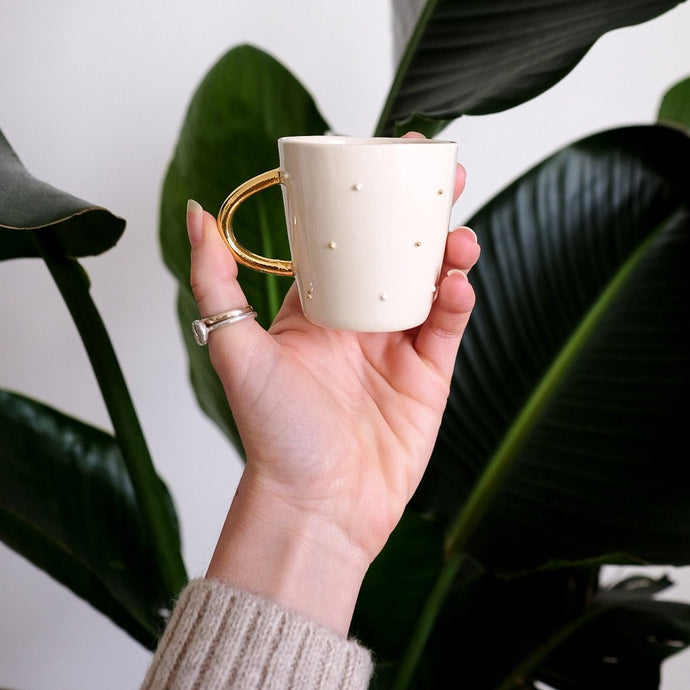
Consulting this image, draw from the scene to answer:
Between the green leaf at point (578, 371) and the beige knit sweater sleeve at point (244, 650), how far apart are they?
0.89 ft

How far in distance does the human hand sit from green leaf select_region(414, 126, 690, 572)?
0.13m

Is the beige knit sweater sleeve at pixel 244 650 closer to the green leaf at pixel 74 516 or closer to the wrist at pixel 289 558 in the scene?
the wrist at pixel 289 558

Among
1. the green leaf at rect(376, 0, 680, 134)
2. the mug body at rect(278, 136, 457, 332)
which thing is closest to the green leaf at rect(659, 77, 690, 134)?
the green leaf at rect(376, 0, 680, 134)

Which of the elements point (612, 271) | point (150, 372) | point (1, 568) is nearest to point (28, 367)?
point (150, 372)

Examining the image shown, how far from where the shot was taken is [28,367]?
3.62ft

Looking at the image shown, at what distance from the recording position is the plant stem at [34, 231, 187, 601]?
542mm

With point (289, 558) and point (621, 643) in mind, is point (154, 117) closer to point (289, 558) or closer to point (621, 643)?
point (289, 558)

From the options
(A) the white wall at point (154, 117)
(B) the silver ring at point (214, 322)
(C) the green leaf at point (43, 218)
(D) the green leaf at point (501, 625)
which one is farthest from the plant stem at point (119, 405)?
(A) the white wall at point (154, 117)

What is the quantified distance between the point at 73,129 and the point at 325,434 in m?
0.68

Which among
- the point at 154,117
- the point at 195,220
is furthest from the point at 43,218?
the point at 154,117

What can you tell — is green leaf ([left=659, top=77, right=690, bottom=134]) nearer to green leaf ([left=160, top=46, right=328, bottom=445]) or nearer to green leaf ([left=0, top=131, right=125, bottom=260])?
green leaf ([left=160, top=46, right=328, bottom=445])

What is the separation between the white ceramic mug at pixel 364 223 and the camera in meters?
0.42

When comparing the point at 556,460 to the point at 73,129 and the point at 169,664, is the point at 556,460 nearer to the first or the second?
the point at 169,664

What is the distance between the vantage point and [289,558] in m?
0.50
